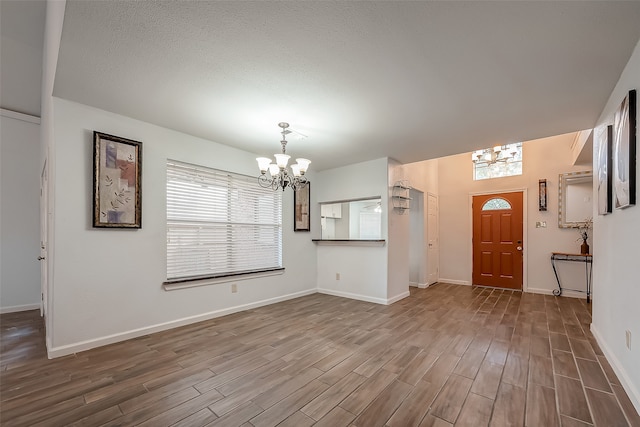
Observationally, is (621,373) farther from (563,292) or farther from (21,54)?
(21,54)

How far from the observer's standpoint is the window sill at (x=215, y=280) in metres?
3.36

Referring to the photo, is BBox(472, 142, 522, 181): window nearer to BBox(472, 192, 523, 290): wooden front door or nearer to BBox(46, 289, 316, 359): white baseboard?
BBox(472, 192, 523, 290): wooden front door

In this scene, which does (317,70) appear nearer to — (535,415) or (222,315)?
(535,415)

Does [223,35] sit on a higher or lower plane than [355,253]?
higher

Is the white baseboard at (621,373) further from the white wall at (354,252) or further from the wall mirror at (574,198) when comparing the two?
the wall mirror at (574,198)

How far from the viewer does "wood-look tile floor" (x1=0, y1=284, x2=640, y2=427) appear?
1.74 m

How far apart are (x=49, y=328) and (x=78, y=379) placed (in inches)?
33.6

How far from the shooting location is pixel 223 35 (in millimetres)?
1728

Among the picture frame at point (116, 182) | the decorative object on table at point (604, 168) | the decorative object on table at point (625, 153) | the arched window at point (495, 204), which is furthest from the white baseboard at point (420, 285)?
the picture frame at point (116, 182)

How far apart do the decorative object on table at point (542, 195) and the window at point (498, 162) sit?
0.43m

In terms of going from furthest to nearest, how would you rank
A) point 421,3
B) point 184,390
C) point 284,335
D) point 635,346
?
point 284,335
point 184,390
point 635,346
point 421,3

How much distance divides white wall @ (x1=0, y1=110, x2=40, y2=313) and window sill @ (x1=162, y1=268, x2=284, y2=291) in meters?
2.99

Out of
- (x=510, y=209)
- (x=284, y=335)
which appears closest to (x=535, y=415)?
(x=284, y=335)

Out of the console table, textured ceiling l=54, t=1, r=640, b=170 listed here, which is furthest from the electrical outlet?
the console table
